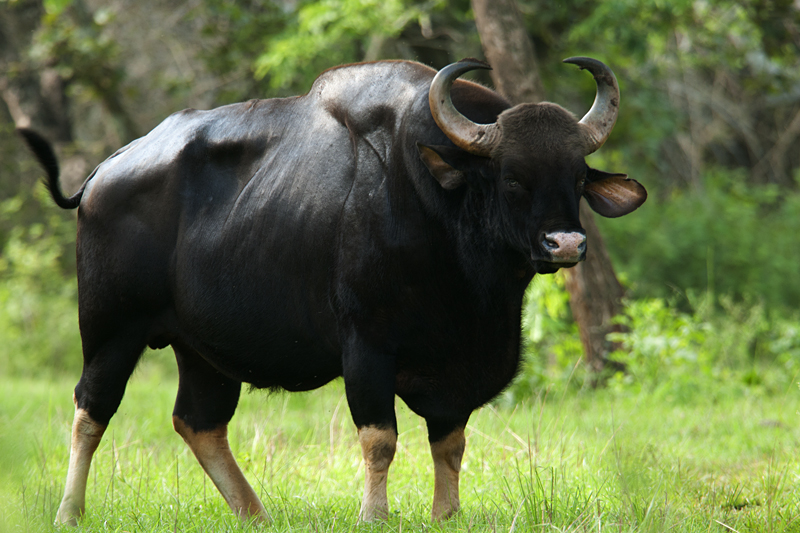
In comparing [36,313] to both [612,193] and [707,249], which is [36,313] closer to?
[707,249]

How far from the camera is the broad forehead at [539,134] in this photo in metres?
3.45

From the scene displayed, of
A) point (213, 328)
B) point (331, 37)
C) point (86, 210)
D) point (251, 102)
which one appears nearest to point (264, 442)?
point (213, 328)

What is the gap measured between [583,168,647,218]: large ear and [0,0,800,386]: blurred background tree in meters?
3.71

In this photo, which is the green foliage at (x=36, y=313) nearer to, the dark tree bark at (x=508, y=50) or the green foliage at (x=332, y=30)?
the green foliage at (x=332, y=30)

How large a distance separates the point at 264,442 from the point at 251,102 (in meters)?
2.34

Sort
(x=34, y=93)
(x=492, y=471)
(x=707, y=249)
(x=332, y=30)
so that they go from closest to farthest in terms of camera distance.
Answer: (x=492, y=471)
(x=332, y=30)
(x=707, y=249)
(x=34, y=93)

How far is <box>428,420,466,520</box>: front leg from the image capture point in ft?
12.8

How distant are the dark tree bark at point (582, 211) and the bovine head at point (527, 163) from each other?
166 inches

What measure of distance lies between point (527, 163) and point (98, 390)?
263 centimetres

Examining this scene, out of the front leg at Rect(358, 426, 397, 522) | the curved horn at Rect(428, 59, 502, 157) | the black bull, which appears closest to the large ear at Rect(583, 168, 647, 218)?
the black bull

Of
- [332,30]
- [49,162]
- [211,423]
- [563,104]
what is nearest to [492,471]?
[211,423]

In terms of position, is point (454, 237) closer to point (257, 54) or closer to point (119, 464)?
point (119, 464)

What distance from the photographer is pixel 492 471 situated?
4816 mm

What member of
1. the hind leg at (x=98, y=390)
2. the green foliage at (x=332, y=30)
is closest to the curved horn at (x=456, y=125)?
the hind leg at (x=98, y=390)
